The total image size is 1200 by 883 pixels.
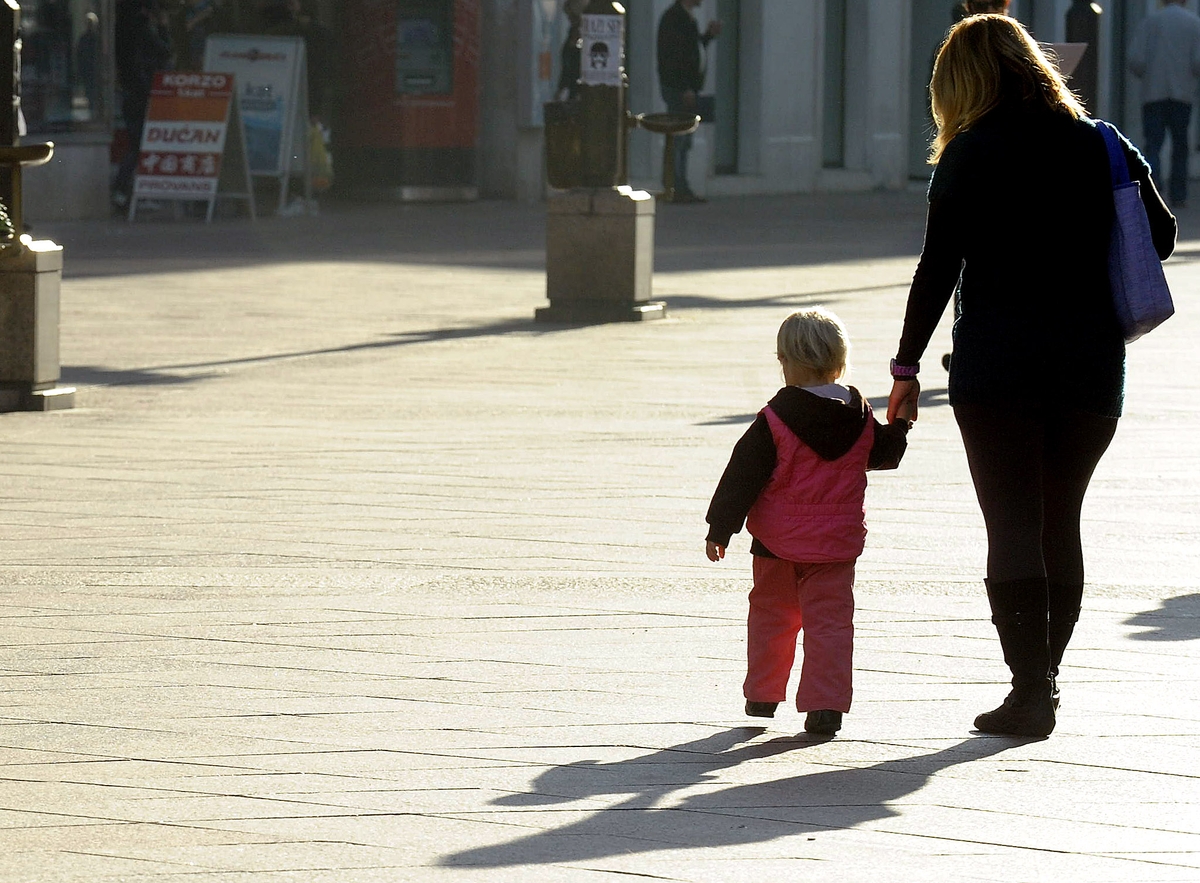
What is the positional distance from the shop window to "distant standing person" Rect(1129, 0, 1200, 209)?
1183cm

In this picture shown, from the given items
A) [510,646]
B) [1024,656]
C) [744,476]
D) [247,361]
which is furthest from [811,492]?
[247,361]

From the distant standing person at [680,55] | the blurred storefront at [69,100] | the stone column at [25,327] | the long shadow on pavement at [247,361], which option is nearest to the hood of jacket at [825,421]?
the stone column at [25,327]

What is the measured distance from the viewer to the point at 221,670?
5.71 meters

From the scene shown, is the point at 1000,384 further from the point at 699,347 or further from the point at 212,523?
the point at 699,347

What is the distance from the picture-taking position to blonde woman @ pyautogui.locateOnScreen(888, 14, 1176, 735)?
17.2ft

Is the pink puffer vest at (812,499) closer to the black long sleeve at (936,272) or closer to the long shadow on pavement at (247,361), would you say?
the black long sleeve at (936,272)

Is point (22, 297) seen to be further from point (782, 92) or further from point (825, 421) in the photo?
point (782, 92)

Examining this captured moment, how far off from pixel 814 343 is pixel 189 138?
1713cm

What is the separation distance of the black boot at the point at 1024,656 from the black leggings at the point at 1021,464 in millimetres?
35

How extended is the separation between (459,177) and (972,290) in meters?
20.8

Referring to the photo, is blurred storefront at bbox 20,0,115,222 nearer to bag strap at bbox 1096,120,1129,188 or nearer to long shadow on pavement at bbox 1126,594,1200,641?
long shadow on pavement at bbox 1126,594,1200,641

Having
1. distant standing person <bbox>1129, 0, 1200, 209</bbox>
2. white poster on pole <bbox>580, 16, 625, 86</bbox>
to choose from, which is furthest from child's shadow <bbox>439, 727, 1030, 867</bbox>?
distant standing person <bbox>1129, 0, 1200, 209</bbox>

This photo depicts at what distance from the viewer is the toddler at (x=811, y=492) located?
17.0 ft

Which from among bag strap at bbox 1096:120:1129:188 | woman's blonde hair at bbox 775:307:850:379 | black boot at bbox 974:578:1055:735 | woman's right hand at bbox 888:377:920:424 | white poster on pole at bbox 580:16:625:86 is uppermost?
white poster on pole at bbox 580:16:625:86
